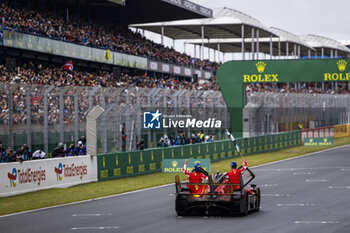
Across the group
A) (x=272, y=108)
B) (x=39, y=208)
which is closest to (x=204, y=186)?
(x=39, y=208)

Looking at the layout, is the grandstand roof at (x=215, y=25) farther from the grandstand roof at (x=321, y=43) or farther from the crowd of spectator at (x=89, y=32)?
the grandstand roof at (x=321, y=43)

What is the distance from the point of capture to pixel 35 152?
2303 centimetres

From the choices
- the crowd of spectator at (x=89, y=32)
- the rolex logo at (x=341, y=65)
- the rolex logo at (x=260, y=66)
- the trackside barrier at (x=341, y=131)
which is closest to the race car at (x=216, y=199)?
the crowd of spectator at (x=89, y=32)

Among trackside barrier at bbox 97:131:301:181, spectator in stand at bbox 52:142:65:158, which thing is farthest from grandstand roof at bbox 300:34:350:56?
spectator in stand at bbox 52:142:65:158

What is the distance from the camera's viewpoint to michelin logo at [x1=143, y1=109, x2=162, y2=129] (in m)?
30.3

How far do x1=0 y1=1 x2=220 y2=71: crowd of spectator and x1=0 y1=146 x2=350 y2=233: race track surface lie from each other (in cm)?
1809

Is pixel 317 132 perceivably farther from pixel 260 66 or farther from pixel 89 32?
pixel 89 32

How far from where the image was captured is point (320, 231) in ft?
40.9

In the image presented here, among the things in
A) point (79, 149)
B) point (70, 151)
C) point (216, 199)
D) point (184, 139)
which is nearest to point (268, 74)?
point (184, 139)

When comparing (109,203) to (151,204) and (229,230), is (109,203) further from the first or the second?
(229,230)

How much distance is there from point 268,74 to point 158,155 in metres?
13.3

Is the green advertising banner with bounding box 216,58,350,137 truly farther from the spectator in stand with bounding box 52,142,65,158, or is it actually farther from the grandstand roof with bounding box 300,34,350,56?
the grandstand roof with bounding box 300,34,350,56

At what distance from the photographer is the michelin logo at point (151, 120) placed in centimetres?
3030

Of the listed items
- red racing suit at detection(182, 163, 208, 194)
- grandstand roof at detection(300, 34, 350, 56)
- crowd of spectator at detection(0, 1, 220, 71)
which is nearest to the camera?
red racing suit at detection(182, 163, 208, 194)
